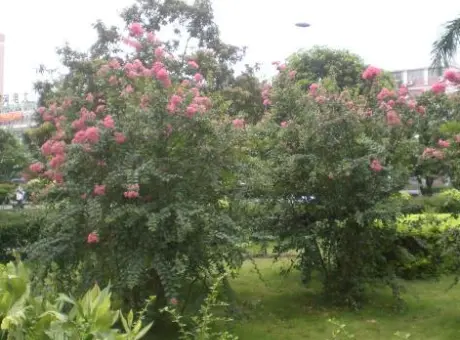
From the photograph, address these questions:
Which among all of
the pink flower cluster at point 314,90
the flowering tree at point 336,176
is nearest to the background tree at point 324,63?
the pink flower cluster at point 314,90

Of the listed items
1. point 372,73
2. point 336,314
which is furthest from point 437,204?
point 336,314

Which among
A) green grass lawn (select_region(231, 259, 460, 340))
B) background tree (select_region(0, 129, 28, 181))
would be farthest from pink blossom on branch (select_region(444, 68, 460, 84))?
background tree (select_region(0, 129, 28, 181))

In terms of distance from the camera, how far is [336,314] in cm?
618

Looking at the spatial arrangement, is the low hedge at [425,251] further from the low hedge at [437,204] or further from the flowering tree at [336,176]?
the flowering tree at [336,176]

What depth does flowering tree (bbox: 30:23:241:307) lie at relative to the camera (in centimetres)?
479

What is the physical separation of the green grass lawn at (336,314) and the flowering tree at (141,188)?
0.89 m

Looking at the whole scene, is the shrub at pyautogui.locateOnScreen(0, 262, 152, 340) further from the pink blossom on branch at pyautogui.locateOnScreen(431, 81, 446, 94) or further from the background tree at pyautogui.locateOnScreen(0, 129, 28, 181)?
the background tree at pyautogui.locateOnScreen(0, 129, 28, 181)

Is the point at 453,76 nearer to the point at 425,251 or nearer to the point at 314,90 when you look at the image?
the point at 314,90

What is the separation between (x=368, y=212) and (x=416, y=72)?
40275 mm

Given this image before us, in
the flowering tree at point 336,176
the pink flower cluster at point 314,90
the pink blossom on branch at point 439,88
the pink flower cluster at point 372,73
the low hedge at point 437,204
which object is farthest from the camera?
the pink flower cluster at point 372,73

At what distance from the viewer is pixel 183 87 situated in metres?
5.47

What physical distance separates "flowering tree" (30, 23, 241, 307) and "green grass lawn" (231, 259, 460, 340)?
886mm

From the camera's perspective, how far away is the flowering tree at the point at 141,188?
479cm

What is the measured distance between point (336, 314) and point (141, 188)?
2.60m
